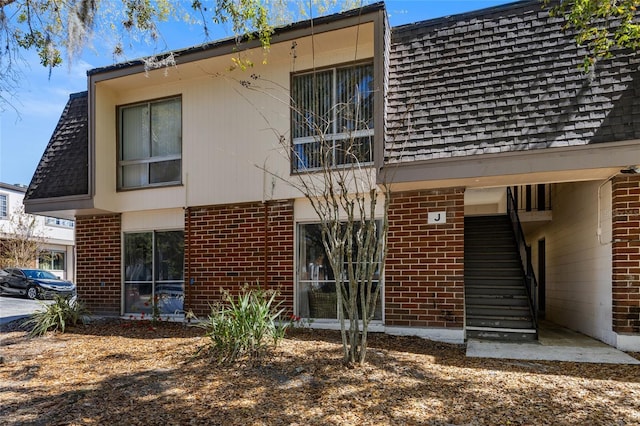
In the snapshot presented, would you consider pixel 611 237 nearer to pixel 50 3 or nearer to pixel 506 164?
pixel 506 164

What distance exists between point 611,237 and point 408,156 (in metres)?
3.33

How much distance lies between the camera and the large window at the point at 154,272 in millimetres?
9430

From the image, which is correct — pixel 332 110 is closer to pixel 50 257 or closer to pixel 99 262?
pixel 99 262

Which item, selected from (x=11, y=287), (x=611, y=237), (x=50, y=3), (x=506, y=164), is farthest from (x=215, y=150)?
(x=11, y=287)

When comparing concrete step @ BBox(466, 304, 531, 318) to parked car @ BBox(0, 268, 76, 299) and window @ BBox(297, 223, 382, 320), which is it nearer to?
window @ BBox(297, 223, 382, 320)

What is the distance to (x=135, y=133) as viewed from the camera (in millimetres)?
9930

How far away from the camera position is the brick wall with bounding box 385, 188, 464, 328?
7.25m

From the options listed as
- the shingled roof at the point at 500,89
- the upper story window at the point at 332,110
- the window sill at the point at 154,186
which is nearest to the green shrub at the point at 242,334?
the upper story window at the point at 332,110

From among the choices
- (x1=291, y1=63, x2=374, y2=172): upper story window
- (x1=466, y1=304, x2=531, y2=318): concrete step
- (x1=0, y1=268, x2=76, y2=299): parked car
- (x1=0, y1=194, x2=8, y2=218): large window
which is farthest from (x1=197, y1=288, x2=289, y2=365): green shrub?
(x1=0, y1=194, x2=8, y2=218): large window

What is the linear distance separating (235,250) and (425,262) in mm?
3681

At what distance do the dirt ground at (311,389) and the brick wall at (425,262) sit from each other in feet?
3.04

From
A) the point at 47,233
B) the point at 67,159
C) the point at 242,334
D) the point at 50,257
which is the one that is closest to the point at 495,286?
the point at 242,334

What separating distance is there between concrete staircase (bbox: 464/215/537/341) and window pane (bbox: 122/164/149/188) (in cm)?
716

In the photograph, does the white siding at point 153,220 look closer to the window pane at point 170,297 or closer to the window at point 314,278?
the window pane at point 170,297
